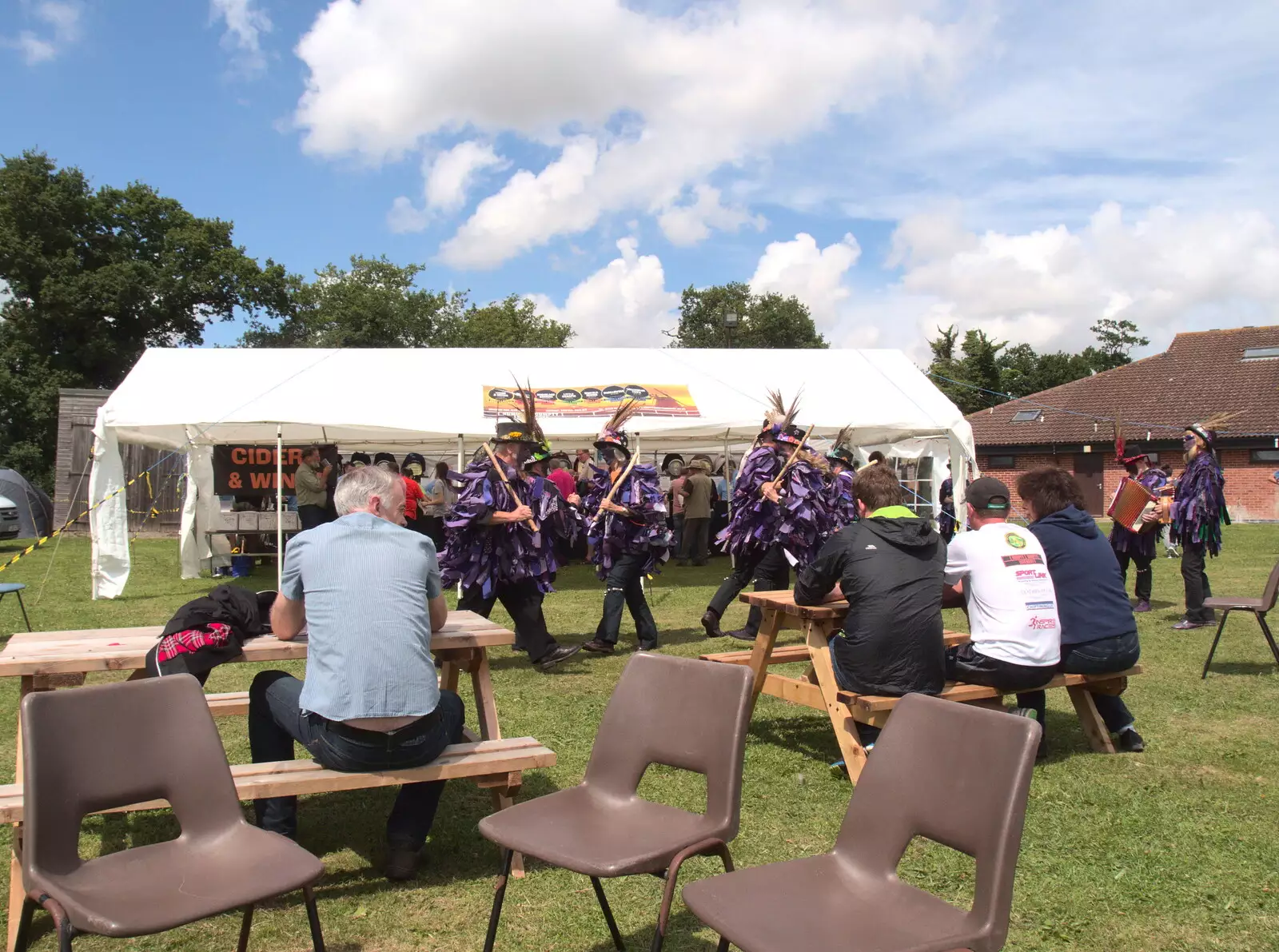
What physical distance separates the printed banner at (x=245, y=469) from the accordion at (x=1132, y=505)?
33.8 feet

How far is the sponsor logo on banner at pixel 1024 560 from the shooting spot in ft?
15.9

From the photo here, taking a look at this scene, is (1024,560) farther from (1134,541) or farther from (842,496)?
(1134,541)

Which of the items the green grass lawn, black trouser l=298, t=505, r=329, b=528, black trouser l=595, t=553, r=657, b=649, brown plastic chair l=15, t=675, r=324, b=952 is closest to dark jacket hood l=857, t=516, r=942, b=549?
the green grass lawn

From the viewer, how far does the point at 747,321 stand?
66375mm

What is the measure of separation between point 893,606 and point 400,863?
2397 mm

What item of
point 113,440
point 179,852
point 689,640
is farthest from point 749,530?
point 113,440

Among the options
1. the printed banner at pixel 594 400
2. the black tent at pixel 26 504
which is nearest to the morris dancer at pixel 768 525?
the printed banner at pixel 594 400

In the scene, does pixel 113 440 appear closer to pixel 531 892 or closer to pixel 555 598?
pixel 555 598

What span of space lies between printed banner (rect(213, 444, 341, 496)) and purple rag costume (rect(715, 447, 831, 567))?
7.85 metres

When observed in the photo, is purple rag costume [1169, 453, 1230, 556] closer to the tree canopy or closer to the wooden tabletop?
the wooden tabletop

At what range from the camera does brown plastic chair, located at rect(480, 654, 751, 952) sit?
2.87 meters

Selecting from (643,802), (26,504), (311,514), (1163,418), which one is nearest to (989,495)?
(643,802)

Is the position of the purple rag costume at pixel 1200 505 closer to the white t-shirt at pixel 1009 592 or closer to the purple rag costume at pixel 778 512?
the purple rag costume at pixel 778 512

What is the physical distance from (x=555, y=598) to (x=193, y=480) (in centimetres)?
599
